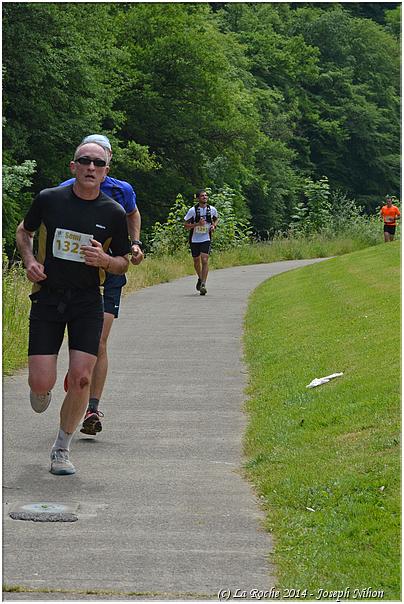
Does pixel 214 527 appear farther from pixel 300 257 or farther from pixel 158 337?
pixel 300 257

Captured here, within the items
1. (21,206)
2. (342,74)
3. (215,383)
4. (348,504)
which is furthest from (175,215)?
(342,74)

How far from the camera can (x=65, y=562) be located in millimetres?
5926

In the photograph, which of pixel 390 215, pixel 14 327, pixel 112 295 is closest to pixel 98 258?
pixel 112 295

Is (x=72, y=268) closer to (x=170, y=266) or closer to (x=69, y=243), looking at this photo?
(x=69, y=243)

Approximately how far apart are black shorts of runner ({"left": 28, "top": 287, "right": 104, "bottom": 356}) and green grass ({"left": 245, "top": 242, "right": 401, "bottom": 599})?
1366mm

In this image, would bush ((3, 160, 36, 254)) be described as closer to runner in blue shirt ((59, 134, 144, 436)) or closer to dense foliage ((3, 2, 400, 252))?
dense foliage ((3, 2, 400, 252))

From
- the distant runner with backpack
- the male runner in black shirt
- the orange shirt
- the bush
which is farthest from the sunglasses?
the orange shirt

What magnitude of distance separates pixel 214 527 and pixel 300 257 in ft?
127

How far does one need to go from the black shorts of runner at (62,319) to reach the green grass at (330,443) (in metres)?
1.37

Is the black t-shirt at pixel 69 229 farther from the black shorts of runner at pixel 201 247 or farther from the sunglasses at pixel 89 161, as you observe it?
the black shorts of runner at pixel 201 247

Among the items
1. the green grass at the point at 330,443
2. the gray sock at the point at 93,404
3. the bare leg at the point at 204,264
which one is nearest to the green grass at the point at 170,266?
the bare leg at the point at 204,264

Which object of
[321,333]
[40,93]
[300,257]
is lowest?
[300,257]

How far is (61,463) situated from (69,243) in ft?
4.43

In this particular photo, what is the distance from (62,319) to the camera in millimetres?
8078
